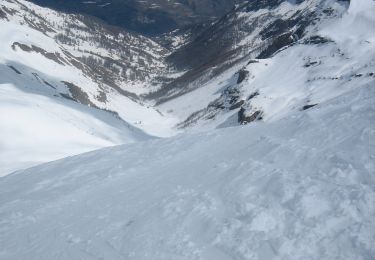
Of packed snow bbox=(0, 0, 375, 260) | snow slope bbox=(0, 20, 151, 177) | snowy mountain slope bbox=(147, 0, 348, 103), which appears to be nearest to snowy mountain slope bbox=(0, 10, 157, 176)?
snow slope bbox=(0, 20, 151, 177)

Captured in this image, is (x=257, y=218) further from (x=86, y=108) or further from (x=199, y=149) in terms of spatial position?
(x=86, y=108)

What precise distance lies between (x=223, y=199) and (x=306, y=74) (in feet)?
200

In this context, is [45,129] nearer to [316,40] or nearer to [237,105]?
[237,105]

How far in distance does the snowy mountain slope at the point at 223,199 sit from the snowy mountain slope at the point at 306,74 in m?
39.7

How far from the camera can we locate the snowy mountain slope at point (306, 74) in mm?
59250

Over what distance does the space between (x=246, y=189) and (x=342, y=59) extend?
60.5 m

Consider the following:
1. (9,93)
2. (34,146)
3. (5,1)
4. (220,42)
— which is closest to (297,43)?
(9,93)

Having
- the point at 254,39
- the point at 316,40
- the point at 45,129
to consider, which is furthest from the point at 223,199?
the point at 254,39

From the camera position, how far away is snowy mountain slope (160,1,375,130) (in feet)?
194

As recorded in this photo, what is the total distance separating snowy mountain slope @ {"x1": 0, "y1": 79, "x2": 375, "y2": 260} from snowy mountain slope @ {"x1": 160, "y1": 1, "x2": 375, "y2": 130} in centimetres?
3974

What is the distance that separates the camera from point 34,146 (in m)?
23.7

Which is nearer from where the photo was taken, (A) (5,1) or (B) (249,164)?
(B) (249,164)

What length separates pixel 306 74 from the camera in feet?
226

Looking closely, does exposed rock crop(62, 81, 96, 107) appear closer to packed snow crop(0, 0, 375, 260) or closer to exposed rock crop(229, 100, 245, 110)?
exposed rock crop(229, 100, 245, 110)
